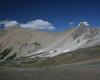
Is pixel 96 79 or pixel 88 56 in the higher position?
pixel 88 56

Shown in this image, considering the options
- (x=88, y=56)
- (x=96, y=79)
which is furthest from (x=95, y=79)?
(x=88, y=56)

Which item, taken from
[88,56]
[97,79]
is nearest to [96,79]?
[97,79]

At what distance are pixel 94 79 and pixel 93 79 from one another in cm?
18

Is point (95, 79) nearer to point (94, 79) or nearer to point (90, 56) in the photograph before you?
point (94, 79)

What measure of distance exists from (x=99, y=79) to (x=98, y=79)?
0.17 m

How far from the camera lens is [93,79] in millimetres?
40219

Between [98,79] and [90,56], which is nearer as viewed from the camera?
[98,79]

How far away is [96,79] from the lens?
132ft

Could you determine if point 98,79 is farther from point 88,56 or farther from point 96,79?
point 88,56

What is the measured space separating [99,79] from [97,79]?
1.11ft

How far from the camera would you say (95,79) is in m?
40.3

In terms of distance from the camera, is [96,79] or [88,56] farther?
[88,56]

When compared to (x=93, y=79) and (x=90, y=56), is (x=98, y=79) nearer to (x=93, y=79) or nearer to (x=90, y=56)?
(x=93, y=79)

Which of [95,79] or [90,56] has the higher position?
[90,56]
